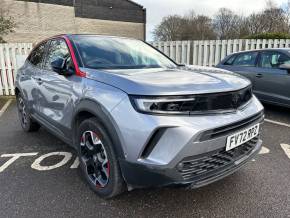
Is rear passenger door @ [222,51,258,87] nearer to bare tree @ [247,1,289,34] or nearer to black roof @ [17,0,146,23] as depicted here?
black roof @ [17,0,146,23]

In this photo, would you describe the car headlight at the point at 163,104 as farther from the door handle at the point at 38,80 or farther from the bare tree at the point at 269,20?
the bare tree at the point at 269,20

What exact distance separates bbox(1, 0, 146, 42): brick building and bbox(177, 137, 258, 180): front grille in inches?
908

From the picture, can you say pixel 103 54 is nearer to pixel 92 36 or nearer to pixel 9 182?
pixel 92 36

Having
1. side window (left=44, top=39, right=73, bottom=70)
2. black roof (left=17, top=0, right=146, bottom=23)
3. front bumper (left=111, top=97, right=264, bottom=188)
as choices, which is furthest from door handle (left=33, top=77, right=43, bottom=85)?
black roof (left=17, top=0, right=146, bottom=23)

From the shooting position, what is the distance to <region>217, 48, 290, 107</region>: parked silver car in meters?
5.18

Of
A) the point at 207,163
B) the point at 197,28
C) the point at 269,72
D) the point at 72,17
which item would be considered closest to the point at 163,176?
the point at 207,163

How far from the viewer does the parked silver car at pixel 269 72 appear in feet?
17.0

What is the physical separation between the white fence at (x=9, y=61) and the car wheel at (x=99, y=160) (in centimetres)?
660

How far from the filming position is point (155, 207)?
2.47 meters

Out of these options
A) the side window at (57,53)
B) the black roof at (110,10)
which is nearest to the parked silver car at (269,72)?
the side window at (57,53)

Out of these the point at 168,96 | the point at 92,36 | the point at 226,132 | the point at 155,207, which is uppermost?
the point at 92,36

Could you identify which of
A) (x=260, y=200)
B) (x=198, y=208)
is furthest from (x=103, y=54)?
(x=260, y=200)

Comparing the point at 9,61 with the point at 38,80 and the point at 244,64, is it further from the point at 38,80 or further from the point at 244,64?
the point at 244,64

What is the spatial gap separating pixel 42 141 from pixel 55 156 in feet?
2.51
